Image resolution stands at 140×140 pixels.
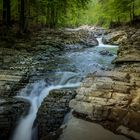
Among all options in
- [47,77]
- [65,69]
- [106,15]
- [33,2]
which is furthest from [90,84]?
[106,15]

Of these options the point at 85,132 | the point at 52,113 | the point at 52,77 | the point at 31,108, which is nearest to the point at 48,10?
the point at 52,77

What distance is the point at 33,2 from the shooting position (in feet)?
83.1

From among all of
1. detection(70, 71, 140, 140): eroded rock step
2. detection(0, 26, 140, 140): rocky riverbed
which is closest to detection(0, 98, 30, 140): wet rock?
detection(0, 26, 140, 140): rocky riverbed

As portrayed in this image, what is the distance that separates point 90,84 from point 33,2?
17589mm

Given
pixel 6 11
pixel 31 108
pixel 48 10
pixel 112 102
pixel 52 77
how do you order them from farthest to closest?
pixel 48 10 → pixel 6 11 → pixel 52 77 → pixel 31 108 → pixel 112 102

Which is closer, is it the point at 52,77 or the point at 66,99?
the point at 66,99

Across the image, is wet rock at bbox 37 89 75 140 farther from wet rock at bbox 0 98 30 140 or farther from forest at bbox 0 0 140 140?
wet rock at bbox 0 98 30 140

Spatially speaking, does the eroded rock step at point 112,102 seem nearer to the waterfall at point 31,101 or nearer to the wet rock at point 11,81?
the waterfall at point 31,101

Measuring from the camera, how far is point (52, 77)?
11695 millimetres

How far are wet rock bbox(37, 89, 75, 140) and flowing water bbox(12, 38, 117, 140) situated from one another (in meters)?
0.53

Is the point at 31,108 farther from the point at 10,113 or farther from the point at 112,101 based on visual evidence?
the point at 112,101

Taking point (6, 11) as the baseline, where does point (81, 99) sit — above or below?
below

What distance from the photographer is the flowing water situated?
8.77 metres

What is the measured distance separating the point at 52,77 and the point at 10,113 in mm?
3409
